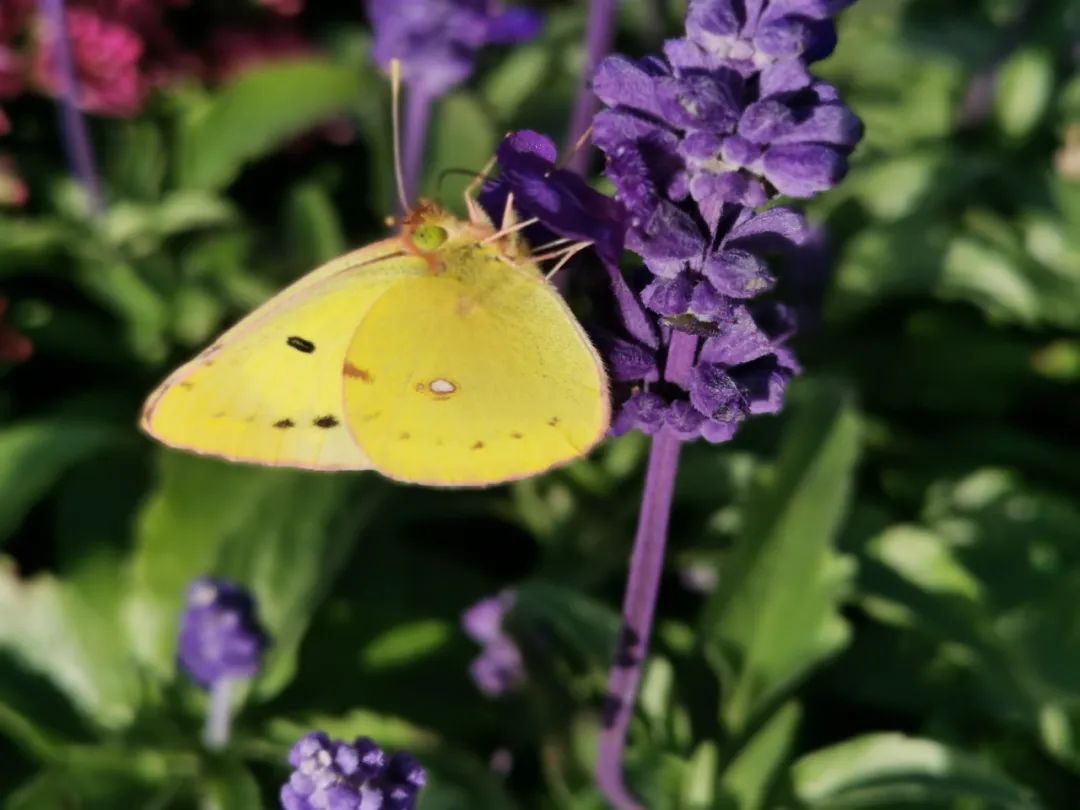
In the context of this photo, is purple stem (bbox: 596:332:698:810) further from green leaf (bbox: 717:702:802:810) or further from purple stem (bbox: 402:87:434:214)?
purple stem (bbox: 402:87:434:214)

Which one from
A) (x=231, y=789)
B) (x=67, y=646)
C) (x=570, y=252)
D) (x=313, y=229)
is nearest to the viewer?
(x=570, y=252)

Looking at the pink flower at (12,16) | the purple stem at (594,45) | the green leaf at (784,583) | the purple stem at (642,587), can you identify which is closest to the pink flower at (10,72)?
the pink flower at (12,16)

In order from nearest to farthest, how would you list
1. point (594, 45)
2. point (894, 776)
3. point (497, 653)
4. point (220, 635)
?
point (894, 776) → point (220, 635) → point (497, 653) → point (594, 45)

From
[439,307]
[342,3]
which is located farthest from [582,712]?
[342,3]

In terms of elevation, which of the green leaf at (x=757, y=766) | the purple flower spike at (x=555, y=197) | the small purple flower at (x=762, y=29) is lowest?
the green leaf at (x=757, y=766)

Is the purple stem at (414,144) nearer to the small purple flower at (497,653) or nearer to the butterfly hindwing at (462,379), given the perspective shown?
the small purple flower at (497,653)

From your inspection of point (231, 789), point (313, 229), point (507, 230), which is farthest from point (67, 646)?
point (507, 230)

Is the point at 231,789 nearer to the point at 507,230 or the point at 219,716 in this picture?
the point at 219,716
